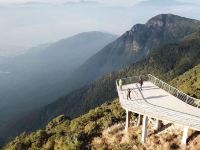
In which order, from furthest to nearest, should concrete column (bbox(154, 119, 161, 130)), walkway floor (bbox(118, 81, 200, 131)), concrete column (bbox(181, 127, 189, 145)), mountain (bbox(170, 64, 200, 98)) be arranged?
mountain (bbox(170, 64, 200, 98)) < concrete column (bbox(154, 119, 161, 130)) < walkway floor (bbox(118, 81, 200, 131)) < concrete column (bbox(181, 127, 189, 145))

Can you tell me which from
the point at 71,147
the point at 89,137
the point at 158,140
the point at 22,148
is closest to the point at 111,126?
the point at 89,137

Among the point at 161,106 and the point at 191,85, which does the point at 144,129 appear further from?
the point at 191,85

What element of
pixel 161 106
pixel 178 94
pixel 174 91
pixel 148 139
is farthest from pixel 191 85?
pixel 148 139

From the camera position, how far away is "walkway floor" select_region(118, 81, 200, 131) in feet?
121

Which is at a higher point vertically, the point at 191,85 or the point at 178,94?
the point at 178,94

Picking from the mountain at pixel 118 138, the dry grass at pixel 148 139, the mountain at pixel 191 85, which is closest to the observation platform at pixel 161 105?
the dry grass at pixel 148 139

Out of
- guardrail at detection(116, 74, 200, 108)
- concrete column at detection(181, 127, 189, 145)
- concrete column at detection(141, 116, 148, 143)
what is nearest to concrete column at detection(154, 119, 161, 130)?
concrete column at detection(141, 116, 148, 143)

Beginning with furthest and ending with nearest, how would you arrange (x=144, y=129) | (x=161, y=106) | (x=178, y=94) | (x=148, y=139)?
1. (x=178, y=94)
2. (x=161, y=106)
3. (x=148, y=139)
4. (x=144, y=129)

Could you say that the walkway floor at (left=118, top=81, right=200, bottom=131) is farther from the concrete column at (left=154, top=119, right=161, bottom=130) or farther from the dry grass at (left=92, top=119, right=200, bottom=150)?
the dry grass at (left=92, top=119, right=200, bottom=150)

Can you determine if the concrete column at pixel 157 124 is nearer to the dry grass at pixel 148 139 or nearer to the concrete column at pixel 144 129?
the dry grass at pixel 148 139

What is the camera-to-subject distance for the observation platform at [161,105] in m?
37.1

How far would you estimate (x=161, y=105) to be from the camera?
4188 centimetres

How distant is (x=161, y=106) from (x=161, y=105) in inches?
20.1

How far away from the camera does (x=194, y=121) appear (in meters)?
36.3
